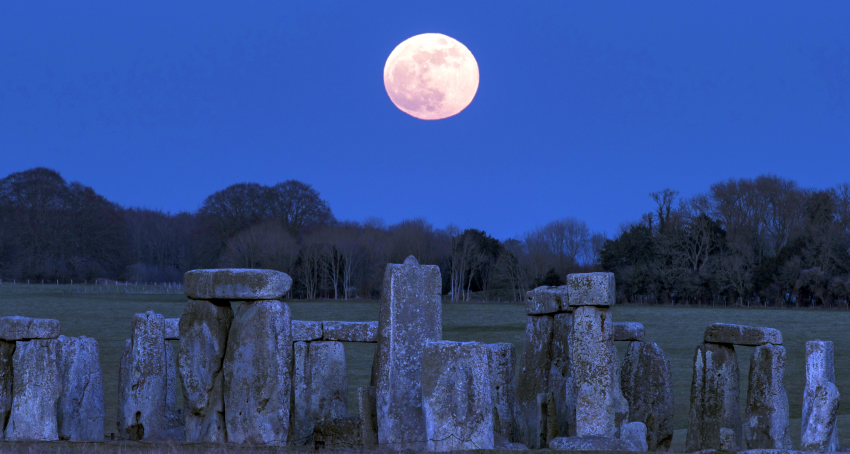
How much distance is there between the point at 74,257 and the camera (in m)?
68.6

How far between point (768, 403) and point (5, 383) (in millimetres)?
11894

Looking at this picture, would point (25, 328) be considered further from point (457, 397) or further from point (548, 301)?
point (548, 301)

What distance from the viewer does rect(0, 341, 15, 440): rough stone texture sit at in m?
12.3

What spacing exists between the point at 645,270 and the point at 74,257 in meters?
45.9

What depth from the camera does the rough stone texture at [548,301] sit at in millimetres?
13938

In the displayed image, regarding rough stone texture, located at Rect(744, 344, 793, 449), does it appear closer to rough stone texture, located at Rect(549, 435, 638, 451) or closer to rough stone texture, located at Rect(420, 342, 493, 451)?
rough stone texture, located at Rect(549, 435, 638, 451)

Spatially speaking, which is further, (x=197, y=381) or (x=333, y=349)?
(x=333, y=349)

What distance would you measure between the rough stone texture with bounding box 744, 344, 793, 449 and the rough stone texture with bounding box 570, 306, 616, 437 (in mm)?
3045

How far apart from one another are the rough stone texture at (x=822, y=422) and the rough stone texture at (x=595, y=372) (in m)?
3.10

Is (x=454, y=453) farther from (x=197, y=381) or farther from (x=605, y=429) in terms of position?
(x=197, y=381)

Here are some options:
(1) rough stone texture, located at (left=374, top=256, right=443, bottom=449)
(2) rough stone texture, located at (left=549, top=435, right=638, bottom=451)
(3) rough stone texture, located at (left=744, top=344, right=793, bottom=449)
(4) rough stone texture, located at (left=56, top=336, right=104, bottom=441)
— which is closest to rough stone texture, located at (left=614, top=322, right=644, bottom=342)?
(3) rough stone texture, located at (left=744, top=344, right=793, bottom=449)

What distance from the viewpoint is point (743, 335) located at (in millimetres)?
13688

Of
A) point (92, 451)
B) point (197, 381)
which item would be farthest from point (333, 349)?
point (92, 451)

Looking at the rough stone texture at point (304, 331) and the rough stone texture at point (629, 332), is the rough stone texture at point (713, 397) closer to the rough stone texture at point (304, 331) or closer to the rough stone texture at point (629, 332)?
the rough stone texture at point (629, 332)
